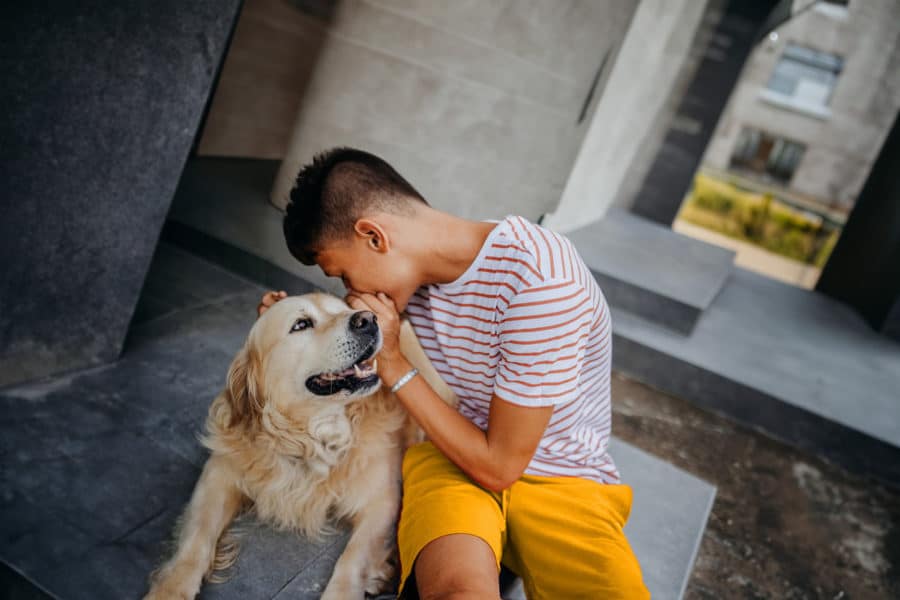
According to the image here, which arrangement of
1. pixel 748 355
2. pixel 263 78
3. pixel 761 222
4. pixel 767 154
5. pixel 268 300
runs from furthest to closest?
pixel 767 154 → pixel 761 222 → pixel 263 78 → pixel 748 355 → pixel 268 300

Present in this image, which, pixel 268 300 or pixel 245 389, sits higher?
pixel 268 300

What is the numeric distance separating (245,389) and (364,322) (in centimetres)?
51

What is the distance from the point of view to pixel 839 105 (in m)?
18.9

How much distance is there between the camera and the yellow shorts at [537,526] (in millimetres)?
1606

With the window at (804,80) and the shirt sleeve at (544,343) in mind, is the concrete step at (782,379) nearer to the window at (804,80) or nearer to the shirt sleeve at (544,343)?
the shirt sleeve at (544,343)

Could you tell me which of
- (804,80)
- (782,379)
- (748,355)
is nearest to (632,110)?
(748,355)

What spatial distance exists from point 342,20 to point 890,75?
1958 cm

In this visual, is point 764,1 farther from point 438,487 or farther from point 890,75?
point 890,75

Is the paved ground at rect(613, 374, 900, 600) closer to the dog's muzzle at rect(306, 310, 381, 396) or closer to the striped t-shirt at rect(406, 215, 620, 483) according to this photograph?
the striped t-shirt at rect(406, 215, 620, 483)

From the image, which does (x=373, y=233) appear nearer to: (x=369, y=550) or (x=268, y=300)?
(x=268, y=300)

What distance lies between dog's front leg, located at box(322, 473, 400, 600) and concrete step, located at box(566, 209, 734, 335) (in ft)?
11.3

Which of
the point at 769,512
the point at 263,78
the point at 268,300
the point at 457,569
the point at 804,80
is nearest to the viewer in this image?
the point at 457,569

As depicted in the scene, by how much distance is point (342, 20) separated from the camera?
11.8 feet

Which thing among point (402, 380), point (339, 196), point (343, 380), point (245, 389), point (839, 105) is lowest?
point (245, 389)
